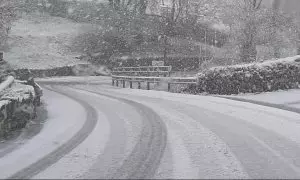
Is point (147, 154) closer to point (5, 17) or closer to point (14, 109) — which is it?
point (14, 109)

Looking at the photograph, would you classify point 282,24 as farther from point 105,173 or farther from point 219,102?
point 105,173

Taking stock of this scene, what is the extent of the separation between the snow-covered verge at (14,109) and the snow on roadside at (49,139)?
0.59 metres

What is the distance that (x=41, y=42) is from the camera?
45.0 m

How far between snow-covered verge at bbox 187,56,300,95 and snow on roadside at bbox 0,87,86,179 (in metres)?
6.48

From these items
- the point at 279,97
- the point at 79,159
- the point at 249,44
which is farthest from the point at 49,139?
the point at 249,44

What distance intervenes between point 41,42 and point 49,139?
37.6m

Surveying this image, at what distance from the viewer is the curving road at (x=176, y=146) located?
21.2 feet

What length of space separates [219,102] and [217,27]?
40.7 m

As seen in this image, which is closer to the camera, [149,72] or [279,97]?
[279,97]

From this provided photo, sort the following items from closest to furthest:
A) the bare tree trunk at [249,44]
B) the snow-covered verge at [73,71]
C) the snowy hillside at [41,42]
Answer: the bare tree trunk at [249,44], the snow-covered verge at [73,71], the snowy hillside at [41,42]

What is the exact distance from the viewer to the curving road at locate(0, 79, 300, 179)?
645 cm

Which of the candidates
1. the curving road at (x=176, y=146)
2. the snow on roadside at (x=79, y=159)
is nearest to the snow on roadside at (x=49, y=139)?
the curving road at (x=176, y=146)

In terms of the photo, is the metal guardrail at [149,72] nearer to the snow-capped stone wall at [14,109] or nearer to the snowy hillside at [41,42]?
the snowy hillside at [41,42]

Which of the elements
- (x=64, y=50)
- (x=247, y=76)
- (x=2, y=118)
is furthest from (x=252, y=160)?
(x=64, y=50)
